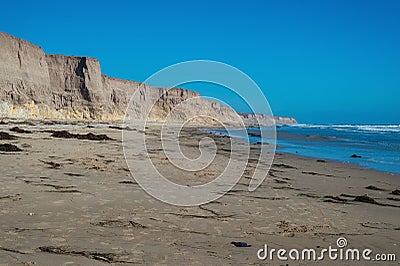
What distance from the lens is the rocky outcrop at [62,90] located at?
50.6m

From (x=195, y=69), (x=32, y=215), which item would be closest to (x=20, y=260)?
(x=32, y=215)

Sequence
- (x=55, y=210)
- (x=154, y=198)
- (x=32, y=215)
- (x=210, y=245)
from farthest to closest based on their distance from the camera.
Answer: (x=154, y=198)
(x=55, y=210)
(x=32, y=215)
(x=210, y=245)

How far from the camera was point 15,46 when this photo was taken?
53.7 meters

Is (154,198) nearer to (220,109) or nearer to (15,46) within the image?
(15,46)

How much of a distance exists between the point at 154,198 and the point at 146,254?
8.17 ft

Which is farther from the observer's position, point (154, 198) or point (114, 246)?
point (154, 198)

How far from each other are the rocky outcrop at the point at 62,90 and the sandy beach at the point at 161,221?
1780 inches

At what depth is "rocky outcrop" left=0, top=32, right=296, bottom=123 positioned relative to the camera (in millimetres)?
50594
